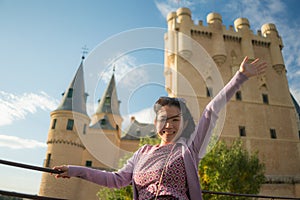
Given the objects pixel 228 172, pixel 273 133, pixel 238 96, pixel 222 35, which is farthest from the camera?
pixel 222 35

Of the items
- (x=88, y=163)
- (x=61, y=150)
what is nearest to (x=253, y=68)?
(x=61, y=150)

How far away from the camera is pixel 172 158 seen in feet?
5.21

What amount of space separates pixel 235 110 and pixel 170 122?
2206 cm

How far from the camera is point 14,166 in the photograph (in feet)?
5.07

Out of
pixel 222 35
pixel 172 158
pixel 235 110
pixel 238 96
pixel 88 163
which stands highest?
pixel 222 35

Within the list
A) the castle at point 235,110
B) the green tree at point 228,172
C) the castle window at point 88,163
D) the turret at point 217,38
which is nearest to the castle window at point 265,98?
the castle at point 235,110

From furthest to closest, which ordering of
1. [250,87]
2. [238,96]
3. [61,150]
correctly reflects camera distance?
[250,87] < [238,96] < [61,150]

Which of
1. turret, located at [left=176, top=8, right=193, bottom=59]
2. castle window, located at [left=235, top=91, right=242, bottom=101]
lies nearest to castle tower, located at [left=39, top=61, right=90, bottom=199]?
turret, located at [left=176, top=8, right=193, bottom=59]

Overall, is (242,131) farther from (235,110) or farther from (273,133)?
(273,133)

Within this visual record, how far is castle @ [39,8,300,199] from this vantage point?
1991 centimetres

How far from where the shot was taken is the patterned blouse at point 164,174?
1.46 metres

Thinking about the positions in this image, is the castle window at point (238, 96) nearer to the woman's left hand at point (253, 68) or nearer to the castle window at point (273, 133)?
the castle window at point (273, 133)

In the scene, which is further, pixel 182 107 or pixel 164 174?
pixel 182 107

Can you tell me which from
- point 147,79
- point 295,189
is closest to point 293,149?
point 295,189
